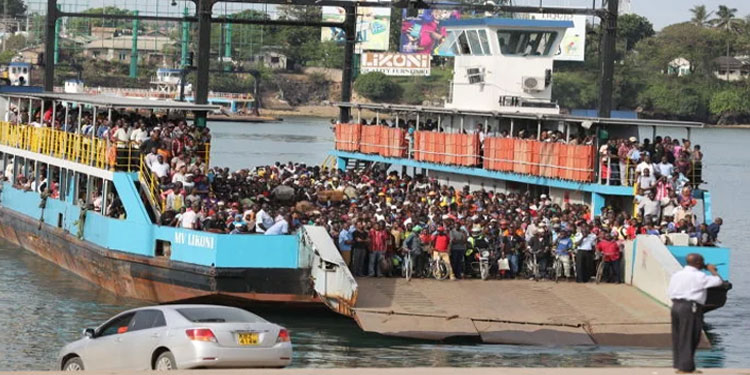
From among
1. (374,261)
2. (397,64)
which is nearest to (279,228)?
(374,261)

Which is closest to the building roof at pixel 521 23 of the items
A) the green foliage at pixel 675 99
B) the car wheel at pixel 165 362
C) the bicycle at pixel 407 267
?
the bicycle at pixel 407 267

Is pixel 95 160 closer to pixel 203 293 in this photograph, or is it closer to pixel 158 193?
pixel 158 193

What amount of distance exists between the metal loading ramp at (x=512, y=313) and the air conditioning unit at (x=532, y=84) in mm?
12803

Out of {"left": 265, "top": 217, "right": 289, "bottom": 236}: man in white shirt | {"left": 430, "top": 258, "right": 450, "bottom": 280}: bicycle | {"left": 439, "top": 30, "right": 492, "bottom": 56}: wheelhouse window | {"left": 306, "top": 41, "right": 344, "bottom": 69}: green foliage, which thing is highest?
{"left": 306, "top": 41, "right": 344, "bottom": 69}: green foliage

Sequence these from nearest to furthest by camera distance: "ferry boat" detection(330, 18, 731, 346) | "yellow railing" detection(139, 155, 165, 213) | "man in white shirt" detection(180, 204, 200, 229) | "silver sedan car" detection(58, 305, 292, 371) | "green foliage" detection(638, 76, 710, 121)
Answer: "silver sedan car" detection(58, 305, 292, 371) < "ferry boat" detection(330, 18, 731, 346) < "man in white shirt" detection(180, 204, 200, 229) < "yellow railing" detection(139, 155, 165, 213) < "green foliage" detection(638, 76, 710, 121)

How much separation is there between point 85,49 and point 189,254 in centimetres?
12980

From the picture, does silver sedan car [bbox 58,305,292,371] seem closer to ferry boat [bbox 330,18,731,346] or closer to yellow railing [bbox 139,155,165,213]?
ferry boat [bbox 330,18,731,346]

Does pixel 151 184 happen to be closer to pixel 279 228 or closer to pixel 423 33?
pixel 279 228

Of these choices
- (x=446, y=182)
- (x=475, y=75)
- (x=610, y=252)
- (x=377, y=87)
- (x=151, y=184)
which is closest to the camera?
(x=610, y=252)

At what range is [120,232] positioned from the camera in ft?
99.7

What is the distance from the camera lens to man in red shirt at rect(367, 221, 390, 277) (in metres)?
27.8

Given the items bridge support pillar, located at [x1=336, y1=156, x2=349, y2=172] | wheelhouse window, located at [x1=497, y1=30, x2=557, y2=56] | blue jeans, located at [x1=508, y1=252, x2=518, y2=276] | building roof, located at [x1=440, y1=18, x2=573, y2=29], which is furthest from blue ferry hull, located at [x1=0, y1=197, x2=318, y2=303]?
wheelhouse window, located at [x1=497, y1=30, x2=557, y2=56]

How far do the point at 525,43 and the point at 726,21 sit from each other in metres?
146

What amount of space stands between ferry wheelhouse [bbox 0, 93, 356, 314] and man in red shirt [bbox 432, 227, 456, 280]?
88.8 inches
